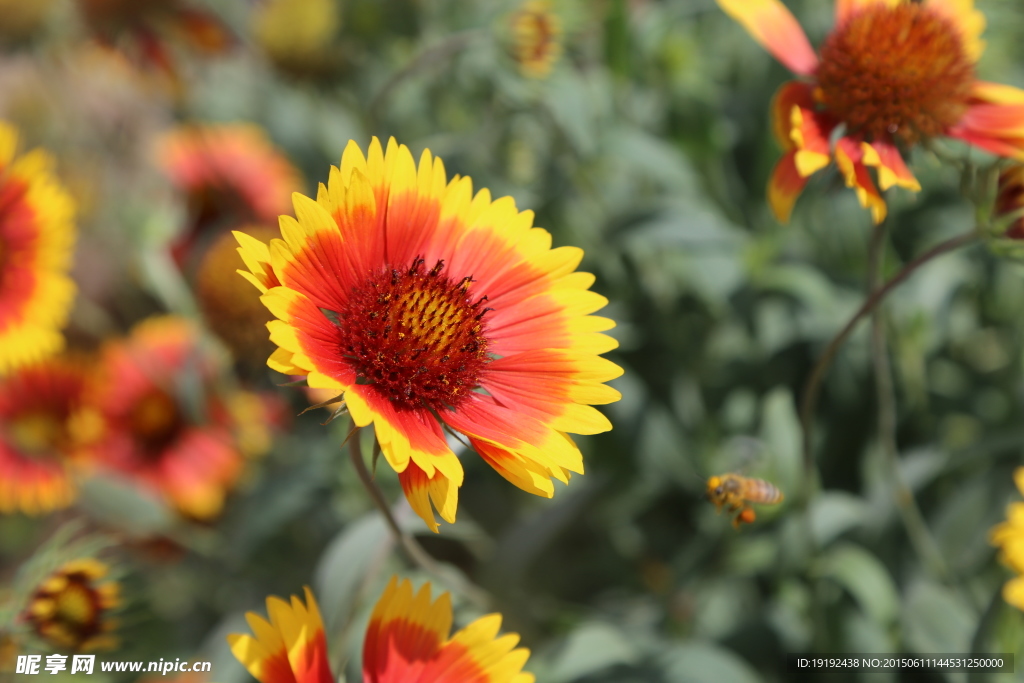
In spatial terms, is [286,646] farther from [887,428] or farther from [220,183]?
[220,183]

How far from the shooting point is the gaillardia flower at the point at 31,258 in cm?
165

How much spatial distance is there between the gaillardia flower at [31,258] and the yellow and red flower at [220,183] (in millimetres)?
506

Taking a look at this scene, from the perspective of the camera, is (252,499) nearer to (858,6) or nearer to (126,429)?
(126,429)

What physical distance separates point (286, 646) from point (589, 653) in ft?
2.10

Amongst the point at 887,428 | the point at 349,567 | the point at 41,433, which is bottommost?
the point at 887,428

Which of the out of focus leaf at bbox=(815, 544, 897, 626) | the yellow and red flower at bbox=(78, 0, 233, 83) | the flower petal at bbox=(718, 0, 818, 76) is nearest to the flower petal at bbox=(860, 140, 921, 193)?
the flower petal at bbox=(718, 0, 818, 76)

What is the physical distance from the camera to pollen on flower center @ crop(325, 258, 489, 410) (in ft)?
3.27

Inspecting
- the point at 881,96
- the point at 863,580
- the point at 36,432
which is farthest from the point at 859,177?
the point at 36,432

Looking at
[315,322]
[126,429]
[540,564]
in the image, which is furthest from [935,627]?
[126,429]

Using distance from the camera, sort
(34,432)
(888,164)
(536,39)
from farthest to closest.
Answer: (34,432) < (536,39) < (888,164)

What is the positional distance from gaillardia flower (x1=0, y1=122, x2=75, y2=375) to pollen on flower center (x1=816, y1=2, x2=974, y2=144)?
5.33 ft

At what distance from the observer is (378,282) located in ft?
3.50

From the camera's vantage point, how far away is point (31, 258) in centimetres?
169

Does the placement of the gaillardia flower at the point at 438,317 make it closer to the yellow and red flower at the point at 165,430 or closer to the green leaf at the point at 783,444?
the green leaf at the point at 783,444
